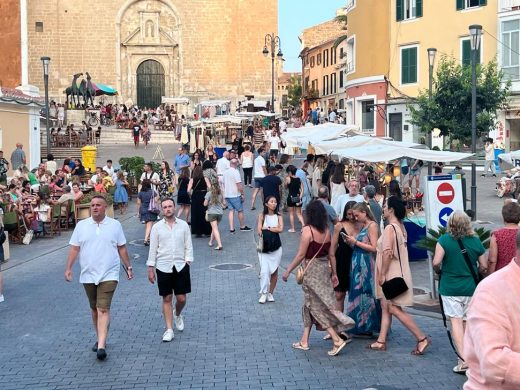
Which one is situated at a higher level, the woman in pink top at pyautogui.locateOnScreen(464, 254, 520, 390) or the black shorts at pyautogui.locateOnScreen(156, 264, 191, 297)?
the woman in pink top at pyautogui.locateOnScreen(464, 254, 520, 390)

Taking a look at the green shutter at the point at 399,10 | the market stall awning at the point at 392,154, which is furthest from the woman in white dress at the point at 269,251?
the green shutter at the point at 399,10

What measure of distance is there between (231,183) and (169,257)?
871 centimetres

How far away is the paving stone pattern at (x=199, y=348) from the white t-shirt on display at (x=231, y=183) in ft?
16.4

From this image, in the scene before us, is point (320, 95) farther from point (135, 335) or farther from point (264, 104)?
point (135, 335)

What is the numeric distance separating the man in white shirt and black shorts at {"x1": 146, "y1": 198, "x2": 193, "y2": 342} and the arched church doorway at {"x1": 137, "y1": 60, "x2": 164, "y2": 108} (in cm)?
4923

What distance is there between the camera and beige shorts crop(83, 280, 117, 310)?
8.33 metres

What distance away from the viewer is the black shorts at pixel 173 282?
8945mm

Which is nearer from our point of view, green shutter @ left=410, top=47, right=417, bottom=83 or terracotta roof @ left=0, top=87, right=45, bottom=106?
terracotta roof @ left=0, top=87, right=45, bottom=106

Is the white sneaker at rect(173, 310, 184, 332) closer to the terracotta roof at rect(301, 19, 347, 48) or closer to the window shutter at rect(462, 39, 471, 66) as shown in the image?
the window shutter at rect(462, 39, 471, 66)

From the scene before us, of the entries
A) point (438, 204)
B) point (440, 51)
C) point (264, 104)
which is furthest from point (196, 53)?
point (438, 204)

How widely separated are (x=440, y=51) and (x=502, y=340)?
34336mm

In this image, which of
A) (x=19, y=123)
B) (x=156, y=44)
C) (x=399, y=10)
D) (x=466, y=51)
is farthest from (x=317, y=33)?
(x=19, y=123)

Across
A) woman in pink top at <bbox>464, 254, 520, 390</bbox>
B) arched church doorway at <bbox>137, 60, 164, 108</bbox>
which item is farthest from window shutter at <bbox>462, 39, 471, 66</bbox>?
woman in pink top at <bbox>464, 254, 520, 390</bbox>

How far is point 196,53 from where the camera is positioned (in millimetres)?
56938
